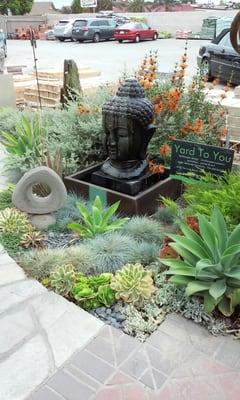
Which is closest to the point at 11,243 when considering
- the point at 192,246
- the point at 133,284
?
the point at 133,284

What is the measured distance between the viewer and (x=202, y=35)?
27.0 metres

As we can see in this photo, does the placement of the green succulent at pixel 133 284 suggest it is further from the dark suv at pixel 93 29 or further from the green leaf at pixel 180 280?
the dark suv at pixel 93 29

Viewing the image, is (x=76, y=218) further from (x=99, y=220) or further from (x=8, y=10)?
(x=8, y=10)

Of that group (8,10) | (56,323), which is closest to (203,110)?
(56,323)

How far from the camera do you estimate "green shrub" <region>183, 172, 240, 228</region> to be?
10.1 ft

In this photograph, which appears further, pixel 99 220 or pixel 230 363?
pixel 99 220

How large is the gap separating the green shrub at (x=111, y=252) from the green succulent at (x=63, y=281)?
269mm

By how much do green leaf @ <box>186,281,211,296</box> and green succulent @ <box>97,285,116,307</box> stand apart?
0.56 metres

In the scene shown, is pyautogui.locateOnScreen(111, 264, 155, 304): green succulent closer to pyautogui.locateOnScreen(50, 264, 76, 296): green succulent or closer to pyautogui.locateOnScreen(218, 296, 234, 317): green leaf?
pyautogui.locateOnScreen(50, 264, 76, 296): green succulent

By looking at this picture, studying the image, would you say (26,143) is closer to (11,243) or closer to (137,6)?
(11,243)

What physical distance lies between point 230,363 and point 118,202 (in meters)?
1.80

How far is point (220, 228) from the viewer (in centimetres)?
269

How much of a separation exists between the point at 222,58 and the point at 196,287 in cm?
969

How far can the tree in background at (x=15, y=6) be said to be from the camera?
37906 mm
